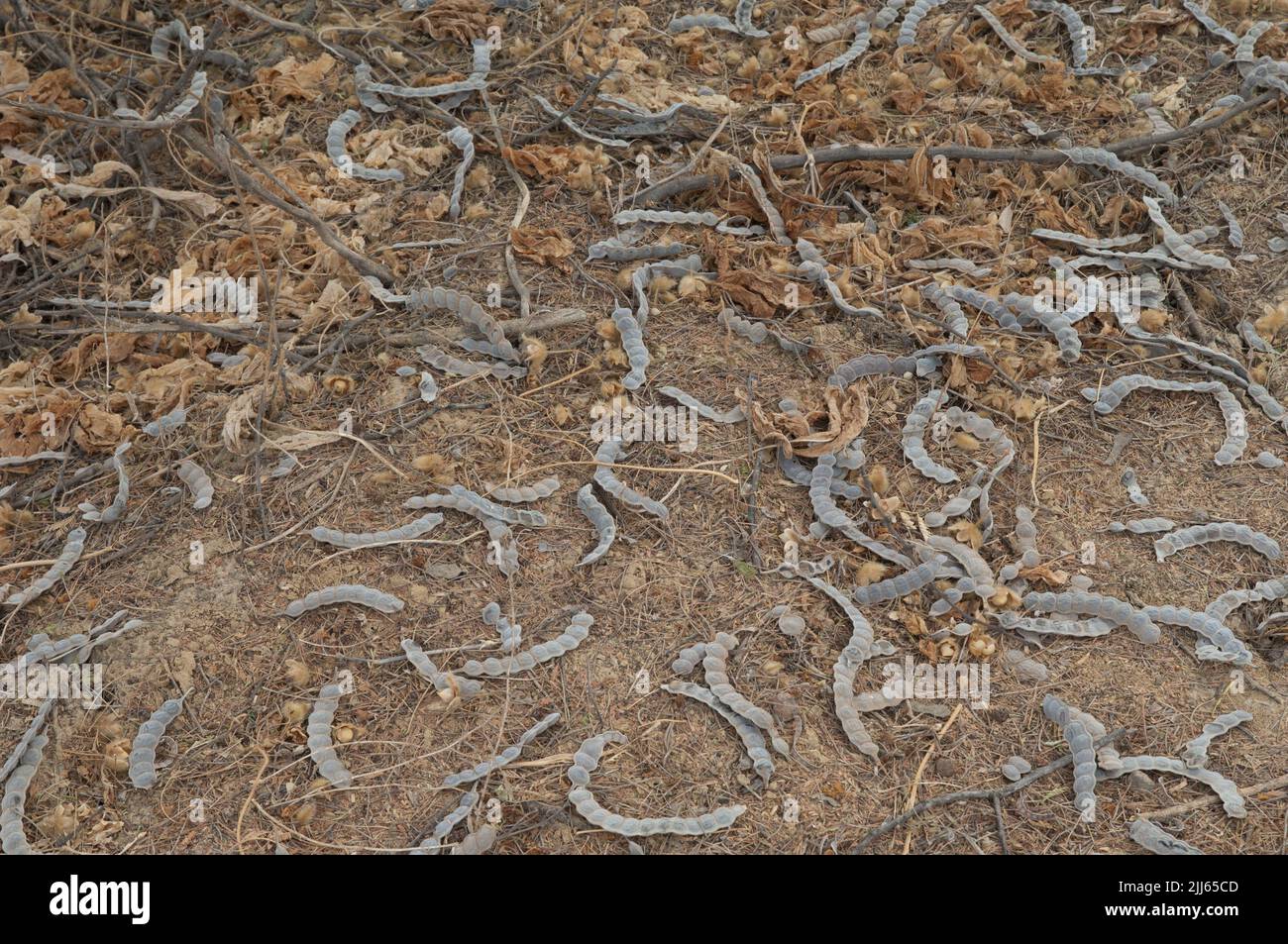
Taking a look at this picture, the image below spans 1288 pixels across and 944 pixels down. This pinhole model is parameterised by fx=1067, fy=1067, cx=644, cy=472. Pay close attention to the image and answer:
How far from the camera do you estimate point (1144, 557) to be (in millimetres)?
3461

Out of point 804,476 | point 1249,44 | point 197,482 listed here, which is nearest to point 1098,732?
point 804,476

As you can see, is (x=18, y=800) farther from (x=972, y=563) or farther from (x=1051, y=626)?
(x=1051, y=626)

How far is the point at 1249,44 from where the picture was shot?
4812 millimetres

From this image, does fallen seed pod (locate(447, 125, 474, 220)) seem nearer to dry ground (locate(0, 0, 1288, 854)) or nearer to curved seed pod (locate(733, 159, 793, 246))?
dry ground (locate(0, 0, 1288, 854))

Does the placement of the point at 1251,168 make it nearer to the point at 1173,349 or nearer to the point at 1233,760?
the point at 1173,349

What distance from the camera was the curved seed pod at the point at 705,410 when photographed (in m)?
3.70

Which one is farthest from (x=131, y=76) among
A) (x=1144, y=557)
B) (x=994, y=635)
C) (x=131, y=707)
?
(x=1144, y=557)

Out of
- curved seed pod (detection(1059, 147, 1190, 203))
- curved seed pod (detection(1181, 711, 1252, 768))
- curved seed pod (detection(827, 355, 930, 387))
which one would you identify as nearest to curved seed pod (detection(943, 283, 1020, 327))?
curved seed pod (detection(827, 355, 930, 387))

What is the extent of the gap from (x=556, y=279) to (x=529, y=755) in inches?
73.4

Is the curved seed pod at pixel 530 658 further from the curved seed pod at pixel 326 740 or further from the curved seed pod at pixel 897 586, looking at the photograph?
the curved seed pod at pixel 897 586

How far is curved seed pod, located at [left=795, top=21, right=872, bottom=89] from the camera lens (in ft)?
15.6

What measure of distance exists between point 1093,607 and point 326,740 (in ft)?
7.63

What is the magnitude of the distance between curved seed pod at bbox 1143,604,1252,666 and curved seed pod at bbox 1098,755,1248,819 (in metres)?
0.37

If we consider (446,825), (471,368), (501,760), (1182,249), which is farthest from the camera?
(1182,249)
